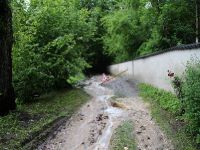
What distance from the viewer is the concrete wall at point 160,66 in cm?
1140

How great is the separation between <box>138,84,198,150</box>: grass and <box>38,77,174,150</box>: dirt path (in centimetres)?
20

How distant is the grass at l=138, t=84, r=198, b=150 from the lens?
7.73 metres

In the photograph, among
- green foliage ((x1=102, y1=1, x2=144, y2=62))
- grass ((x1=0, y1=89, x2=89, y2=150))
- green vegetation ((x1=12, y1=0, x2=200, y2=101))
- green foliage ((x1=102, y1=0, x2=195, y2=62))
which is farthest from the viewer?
green foliage ((x1=102, y1=1, x2=144, y2=62))

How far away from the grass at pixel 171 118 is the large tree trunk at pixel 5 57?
15.5 feet

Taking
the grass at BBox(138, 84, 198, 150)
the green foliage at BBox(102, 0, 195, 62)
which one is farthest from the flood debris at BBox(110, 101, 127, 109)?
the green foliage at BBox(102, 0, 195, 62)

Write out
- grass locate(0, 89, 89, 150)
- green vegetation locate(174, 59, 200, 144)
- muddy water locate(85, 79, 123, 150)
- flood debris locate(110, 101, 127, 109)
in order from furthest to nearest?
1. flood debris locate(110, 101, 127, 109)
2. grass locate(0, 89, 89, 150)
3. muddy water locate(85, 79, 123, 150)
4. green vegetation locate(174, 59, 200, 144)

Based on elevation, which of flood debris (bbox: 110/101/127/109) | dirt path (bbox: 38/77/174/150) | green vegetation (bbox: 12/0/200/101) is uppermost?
green vegetation (bbox: 12/0/200/101)

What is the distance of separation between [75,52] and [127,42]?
24.4 ft

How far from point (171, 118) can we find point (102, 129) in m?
1.94

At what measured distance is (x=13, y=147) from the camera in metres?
8.03

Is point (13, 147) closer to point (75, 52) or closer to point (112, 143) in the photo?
point (112, 143)

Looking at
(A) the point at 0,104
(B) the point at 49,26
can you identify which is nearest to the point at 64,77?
(B) the point at 49,26

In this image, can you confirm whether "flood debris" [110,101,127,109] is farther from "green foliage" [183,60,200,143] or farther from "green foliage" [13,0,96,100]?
"green foliage" [183,60,200,143]

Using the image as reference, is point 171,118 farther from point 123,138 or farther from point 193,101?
point 193,101
